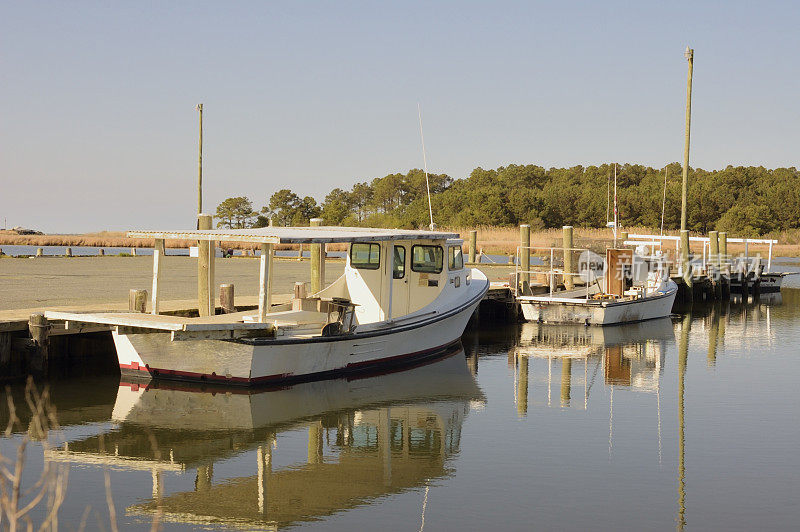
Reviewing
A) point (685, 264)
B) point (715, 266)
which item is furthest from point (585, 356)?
point (715, 266)

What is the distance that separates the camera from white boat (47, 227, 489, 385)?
1514 cm

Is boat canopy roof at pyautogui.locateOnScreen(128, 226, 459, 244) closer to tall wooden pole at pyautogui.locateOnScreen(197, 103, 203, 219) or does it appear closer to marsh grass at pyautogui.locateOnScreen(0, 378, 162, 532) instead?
marsh grass at pyautogui.locateOnScreen(0, 378, 162, 532)

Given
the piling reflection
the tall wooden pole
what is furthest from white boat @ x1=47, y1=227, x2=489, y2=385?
the tall wooden pole

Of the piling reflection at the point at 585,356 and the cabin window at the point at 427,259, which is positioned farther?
the cabin window at the point at 427,259

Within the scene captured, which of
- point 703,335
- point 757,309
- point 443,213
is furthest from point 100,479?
point 443,213

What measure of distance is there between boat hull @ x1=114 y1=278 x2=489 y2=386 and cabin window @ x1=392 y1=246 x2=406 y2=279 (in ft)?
6.56

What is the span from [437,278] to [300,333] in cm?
449

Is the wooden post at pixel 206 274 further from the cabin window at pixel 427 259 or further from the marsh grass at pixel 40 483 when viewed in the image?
the marsh grass at pixel 40 483

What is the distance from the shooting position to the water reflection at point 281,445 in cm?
998

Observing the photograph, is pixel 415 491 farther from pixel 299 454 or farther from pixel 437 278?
pixel 437 278

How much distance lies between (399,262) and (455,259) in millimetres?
1821

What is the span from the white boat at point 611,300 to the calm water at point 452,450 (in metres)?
5.93

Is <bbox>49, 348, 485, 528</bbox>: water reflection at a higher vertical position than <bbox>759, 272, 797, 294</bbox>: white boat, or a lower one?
lower

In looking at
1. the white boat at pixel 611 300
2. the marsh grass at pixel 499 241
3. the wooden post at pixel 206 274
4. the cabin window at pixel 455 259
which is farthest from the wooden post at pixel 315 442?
the marsh grass at pixel 499 241
